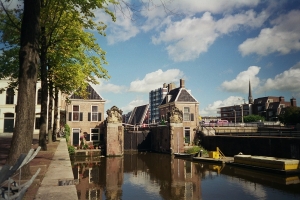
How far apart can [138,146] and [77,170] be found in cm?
1545

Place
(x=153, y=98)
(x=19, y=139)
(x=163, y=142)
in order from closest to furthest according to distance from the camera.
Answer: (x=19, y=139) → (x=163, y=142) → (x=153, y=98)

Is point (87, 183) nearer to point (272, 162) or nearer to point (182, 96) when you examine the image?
point (272, 162)

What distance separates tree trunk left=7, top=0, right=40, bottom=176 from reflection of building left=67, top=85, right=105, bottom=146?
24395 mm

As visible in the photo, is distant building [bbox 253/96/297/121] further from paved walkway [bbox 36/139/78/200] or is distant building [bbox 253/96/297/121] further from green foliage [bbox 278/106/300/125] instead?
paved walkway [bbox 36/139/78/200]

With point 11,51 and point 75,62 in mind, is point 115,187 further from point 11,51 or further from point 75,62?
point 11,51

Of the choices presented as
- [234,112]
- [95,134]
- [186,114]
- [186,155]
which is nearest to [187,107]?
[186,114]

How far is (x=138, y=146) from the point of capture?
3359 cm

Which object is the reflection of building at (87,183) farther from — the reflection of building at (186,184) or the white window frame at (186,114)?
the white window frame at (186,114)

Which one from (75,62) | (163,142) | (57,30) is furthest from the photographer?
(163,142)

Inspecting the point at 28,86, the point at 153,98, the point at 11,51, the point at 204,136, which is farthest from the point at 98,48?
the point at 153,98

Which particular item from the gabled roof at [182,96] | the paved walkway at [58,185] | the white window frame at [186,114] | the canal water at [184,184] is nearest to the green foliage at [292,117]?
the gabled roof at [182,96]

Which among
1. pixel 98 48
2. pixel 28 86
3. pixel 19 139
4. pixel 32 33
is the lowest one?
pixel 19 139

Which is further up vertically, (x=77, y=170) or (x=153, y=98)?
(x=153, y=98)

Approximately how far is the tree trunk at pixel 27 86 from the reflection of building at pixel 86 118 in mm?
24395
